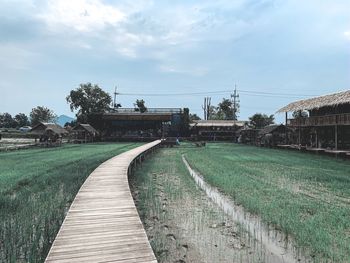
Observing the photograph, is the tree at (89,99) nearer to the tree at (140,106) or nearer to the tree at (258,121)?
the tree at (140,106)

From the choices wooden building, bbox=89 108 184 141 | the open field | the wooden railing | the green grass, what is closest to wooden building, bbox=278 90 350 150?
the wooden railing

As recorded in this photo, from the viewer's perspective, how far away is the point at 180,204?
9281mm

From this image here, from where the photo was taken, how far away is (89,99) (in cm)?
5597

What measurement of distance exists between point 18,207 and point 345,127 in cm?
2486

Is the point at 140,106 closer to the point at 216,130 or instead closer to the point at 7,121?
the point at 216,130

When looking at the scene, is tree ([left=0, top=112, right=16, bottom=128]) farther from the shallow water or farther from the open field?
the shallow water

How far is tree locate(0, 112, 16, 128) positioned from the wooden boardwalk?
75.8m

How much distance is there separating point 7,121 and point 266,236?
8136cm

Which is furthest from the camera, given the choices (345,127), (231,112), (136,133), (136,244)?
(231,112)

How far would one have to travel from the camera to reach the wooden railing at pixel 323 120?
22.4 m

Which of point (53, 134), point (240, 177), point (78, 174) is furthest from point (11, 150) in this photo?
point (240, 177)

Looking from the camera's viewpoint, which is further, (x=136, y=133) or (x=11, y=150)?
(x=136, y=133)

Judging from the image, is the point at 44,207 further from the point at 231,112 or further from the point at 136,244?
the point at 231,112

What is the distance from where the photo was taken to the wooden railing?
22.4 m
